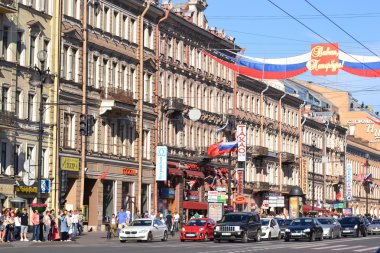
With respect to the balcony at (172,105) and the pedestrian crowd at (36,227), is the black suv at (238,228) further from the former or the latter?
the balcony at (172,105)

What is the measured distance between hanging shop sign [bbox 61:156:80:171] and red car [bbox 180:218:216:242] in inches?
362

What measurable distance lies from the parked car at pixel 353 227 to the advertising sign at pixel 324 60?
82.7 ft

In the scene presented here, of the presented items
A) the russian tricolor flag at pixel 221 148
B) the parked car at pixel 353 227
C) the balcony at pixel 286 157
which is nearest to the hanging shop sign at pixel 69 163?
the parked car at pixel 353 227

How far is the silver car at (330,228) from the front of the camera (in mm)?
56375

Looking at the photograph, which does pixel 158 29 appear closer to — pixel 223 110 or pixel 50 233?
pixel 223 110

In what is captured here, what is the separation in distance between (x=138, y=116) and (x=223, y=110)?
18.0m

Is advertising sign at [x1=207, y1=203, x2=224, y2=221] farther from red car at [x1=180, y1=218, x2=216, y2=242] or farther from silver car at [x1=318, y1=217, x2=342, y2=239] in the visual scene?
red car at [x1=180, y1=218, x2=216, y2=242]

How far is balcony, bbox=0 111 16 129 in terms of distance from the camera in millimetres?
50781

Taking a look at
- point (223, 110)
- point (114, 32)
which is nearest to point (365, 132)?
→ point (223, 110)

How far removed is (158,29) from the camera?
70750mm

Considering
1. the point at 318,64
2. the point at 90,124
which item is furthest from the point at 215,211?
the point at 318,64

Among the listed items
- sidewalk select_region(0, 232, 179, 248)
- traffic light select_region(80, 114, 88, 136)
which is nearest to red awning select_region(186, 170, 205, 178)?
sidewalk select_region(0, 232, 179, 248)

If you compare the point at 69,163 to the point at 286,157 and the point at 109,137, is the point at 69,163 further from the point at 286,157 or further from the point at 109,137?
the point at 286,157

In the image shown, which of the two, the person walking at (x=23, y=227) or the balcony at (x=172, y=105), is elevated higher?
the balcony at (x=172, y=105)
